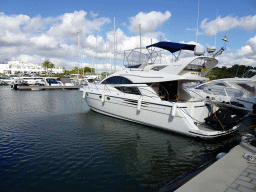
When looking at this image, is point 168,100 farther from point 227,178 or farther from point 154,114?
point 227,178

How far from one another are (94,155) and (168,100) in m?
4.48

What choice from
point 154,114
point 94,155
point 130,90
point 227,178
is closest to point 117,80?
point 130,90

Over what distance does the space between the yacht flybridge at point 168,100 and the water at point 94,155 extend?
64 centimetres

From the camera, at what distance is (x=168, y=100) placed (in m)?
8.39

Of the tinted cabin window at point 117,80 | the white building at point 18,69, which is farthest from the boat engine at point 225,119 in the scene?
the white building at point 18,69

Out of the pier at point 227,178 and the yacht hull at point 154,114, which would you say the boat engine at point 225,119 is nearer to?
the yacht hull at point 154,114

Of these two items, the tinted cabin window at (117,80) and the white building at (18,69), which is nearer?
the tinted cabin window at (117,80)

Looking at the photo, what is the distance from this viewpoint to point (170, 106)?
7.50 meters

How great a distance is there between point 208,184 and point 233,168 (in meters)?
1.07

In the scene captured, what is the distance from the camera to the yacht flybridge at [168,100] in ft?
23.6

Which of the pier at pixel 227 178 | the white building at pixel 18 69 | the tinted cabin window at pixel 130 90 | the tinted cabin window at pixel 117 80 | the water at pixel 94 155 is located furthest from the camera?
the white building at pixel 18 69

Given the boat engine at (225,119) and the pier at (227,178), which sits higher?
the boat engine at (225,119)

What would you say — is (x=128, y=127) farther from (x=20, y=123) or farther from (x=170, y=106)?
(x=20, y=123)

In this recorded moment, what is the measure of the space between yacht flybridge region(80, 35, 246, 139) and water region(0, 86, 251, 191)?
64 cm
